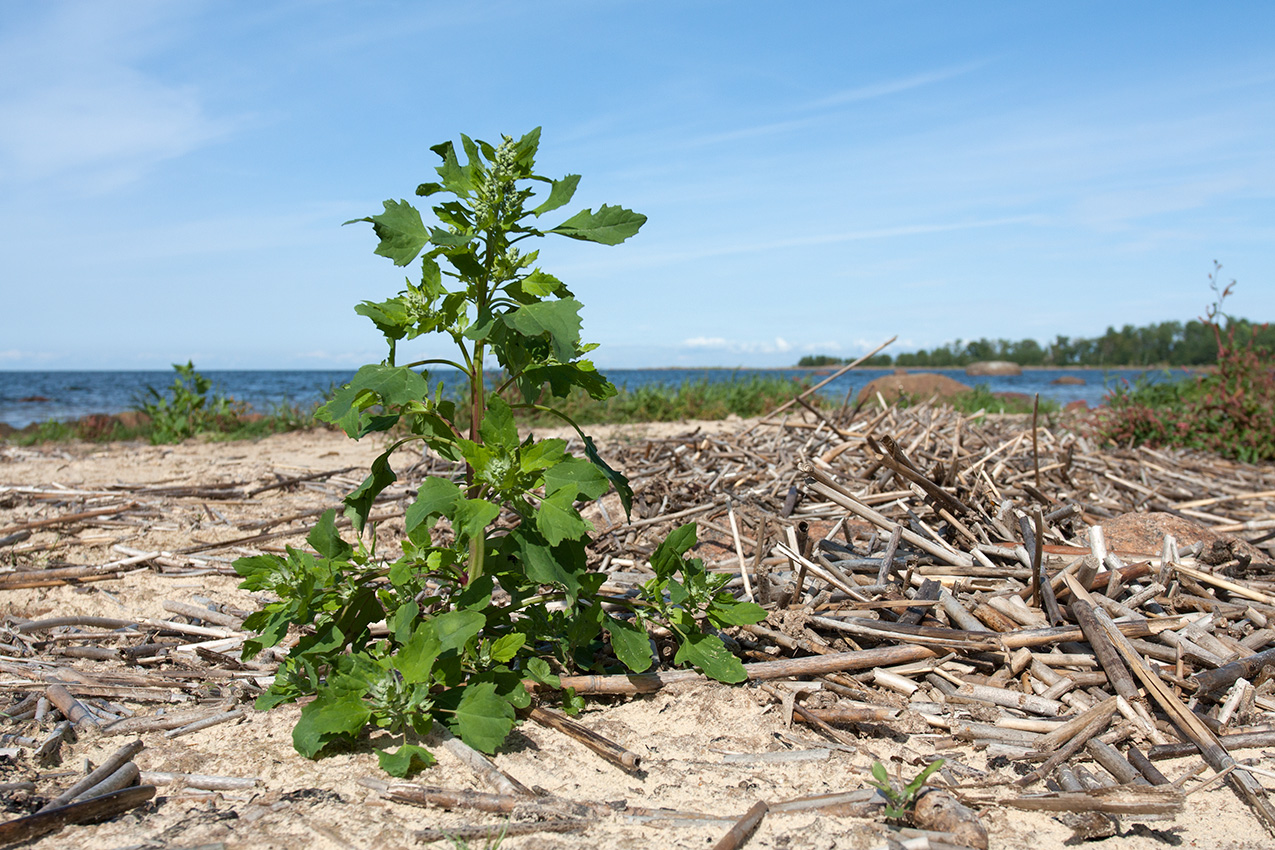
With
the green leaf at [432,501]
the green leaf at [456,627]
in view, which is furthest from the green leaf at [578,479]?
the green leaf at [456,627]

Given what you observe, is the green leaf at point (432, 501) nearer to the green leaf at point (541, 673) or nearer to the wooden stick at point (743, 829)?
the green leaf at point (541, 673)

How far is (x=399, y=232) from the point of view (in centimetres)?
226

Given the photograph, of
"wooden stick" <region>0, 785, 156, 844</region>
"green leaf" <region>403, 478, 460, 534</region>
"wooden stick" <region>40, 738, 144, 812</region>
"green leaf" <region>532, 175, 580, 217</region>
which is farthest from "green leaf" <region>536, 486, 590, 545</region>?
"wooden stick" <region>40, 738, 144, 812</region>

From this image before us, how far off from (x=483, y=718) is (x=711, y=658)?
77 cm

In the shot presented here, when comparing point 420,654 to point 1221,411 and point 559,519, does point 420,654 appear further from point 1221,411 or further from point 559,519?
point 1221,411

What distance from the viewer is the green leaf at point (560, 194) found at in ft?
7.82

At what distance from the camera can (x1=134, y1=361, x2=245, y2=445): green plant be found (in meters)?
9.46

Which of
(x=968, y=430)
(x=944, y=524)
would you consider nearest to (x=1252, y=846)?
(x=944, y=524)

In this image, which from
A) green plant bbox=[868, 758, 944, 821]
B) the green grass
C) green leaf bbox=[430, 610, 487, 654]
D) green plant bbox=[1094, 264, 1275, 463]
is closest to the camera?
green plant bbox=[868, 758, 944, 821]

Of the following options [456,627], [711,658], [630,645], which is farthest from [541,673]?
[711,658]

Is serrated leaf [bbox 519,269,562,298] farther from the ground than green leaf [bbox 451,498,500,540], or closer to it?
farther from the ground

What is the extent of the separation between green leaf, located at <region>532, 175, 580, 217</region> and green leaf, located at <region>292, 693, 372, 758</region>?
1567 mm

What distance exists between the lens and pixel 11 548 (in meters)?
4.52

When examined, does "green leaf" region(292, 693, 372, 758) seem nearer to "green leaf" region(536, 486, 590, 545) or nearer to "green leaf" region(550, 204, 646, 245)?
"green leaf" region(536, 486, 590, 545)
